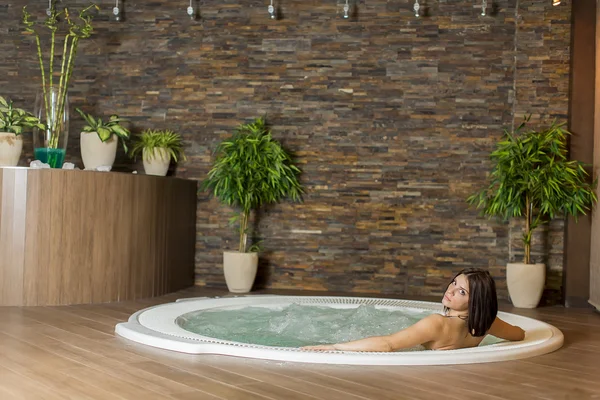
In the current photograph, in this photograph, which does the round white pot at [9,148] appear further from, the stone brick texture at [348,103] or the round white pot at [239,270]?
the round white pot at [239,270]

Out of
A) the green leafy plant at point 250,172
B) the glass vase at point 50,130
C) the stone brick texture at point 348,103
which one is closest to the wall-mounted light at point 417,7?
the stone brick texture at point 348,103

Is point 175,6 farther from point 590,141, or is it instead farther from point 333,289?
point 590,141

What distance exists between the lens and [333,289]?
694cm

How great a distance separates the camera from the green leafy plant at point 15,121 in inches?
219

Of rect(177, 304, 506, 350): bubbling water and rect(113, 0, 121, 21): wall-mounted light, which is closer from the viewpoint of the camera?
rect(177, 304, 506, 350): bubbling water

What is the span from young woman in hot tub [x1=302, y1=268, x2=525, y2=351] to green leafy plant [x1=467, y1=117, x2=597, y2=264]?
2745mm

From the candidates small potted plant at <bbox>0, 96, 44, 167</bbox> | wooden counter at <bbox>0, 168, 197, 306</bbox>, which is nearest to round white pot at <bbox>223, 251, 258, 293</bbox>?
wooden counter at <bbox>0, 168, 197, 306</bbox>

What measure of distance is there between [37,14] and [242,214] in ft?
9.12

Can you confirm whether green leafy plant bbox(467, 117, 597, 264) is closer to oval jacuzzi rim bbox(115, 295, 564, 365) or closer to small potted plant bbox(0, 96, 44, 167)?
oval jacuzzi rim bbox(115, 295, 564, 365)

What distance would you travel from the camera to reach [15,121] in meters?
5.62

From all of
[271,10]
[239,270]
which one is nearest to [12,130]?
[239,270]

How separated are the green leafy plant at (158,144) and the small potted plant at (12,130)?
1242 mm

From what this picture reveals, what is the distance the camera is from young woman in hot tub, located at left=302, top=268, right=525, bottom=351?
11.5 feet

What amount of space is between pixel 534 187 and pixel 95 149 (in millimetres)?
3524
